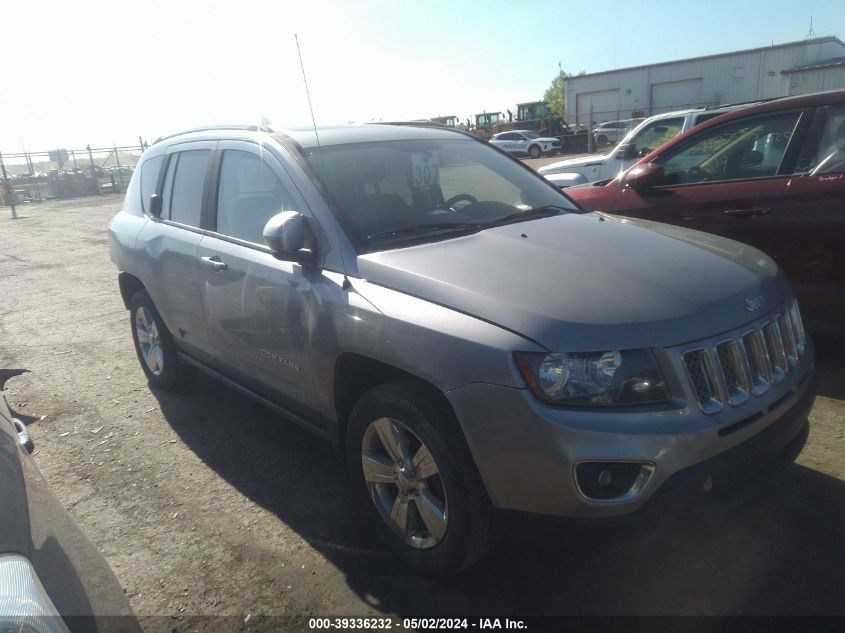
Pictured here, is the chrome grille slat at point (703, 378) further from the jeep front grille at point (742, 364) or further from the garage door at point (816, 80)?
the garage door at point (816, 80)

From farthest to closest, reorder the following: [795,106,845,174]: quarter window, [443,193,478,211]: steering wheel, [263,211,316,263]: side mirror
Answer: [795,106,845,174]: quarter window, [443,193,478,211]: steering wheel, [263,211,316,263]: side mirror

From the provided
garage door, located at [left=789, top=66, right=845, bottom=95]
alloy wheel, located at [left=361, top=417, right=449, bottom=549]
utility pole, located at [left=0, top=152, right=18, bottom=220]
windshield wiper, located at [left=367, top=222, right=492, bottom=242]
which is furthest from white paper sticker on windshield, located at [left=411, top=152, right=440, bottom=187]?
garage door, located at [left=789, top=66, right=845, bottom=95]

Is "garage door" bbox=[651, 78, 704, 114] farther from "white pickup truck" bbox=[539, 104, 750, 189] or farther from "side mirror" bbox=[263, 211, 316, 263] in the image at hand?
"side mirror" bbox=[263, 211, 316, 263]

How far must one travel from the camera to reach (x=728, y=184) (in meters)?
4.79

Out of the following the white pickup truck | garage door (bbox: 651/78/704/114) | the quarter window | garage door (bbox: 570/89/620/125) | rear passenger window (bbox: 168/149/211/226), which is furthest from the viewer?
garage door (bbox: 570/89/620/125)

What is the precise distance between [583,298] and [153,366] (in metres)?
3.83

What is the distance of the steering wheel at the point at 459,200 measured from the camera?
3529 millimetres

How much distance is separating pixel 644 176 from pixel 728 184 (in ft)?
1.94

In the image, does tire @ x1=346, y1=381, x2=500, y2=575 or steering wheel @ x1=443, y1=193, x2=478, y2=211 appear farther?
steering wheel @ x1=443, y1=193, x2=478, y2=211

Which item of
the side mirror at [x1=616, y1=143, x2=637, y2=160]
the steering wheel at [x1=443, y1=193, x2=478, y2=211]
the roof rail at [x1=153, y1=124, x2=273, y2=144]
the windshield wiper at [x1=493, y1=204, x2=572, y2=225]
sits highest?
the roof rail at [x1=153, y1=124, x2=273, y2=144]

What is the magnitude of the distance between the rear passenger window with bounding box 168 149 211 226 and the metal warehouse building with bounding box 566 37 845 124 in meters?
35.0

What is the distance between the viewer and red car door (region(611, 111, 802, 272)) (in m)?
4.55

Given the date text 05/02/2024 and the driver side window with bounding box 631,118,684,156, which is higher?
the driver side window with bounding box 631,118,684,156

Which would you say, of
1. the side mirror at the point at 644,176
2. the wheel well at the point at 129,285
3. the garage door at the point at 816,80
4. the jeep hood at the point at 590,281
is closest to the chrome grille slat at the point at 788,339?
the jeep hood at the point at 590,281
